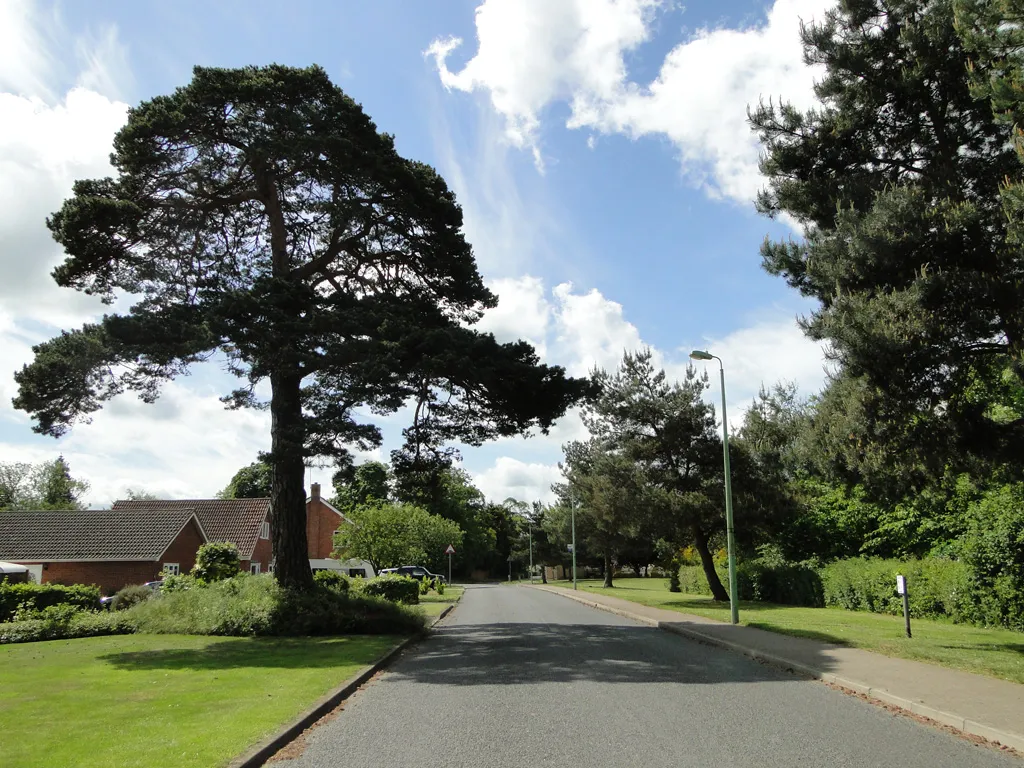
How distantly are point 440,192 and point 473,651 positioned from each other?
11.7 metres

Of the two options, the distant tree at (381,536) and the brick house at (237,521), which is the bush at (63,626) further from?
the brick house at (237,521)

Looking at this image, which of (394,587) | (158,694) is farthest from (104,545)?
(158,694)

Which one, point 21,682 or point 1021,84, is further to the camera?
point 21,682

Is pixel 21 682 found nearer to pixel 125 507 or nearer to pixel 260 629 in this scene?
pixel 260 629

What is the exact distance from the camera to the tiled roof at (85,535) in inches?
1417

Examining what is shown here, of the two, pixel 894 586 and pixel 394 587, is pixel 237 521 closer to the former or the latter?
pixel 394 587

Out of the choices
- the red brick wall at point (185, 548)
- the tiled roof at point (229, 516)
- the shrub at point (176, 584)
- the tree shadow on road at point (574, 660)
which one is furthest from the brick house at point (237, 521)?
the tree shadow on road at point (574, 660)

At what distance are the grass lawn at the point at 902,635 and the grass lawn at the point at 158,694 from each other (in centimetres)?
951

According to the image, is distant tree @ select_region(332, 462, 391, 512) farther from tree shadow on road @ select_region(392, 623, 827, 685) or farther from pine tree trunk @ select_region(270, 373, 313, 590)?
tree shadow on road @ select_region(392, 623, 827, 685)

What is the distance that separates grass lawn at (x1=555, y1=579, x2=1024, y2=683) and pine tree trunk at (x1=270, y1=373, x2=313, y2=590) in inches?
471

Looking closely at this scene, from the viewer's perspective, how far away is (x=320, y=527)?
66.7 metres

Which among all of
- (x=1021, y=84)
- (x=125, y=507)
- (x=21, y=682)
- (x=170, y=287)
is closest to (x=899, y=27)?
(x=1021, y=84)

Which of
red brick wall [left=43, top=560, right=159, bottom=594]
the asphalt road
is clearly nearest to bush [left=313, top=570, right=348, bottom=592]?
the asphalt road

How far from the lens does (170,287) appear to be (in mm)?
18906
